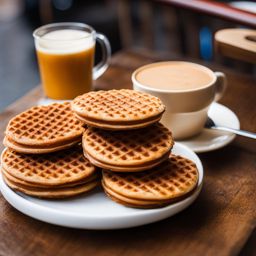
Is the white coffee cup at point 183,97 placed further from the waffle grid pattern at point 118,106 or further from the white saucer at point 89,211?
the white saucer at point 89,211

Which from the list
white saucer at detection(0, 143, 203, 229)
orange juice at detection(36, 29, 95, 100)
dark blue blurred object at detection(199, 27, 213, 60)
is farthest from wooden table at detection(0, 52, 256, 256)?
dark blue blurred object at detection(199, 27, 213, 60)

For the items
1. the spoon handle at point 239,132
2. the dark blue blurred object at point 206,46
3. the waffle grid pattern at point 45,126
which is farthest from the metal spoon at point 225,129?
the dark blue blurred object at point 206,46

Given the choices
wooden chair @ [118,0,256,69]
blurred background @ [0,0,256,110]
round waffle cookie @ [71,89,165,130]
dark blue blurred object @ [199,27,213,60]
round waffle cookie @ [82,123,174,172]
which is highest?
round waffle cookie @ [71,89,165,130]

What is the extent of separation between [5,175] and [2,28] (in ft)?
9.22

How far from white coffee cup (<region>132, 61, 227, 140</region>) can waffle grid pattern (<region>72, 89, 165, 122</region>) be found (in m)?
0.11

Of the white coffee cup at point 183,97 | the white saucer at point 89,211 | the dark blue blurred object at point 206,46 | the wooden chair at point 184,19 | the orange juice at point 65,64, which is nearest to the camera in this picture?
the white saucer at point 89,211

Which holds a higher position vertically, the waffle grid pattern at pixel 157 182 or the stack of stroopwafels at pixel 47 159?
the stack of stroopwafels at pixel 47 159

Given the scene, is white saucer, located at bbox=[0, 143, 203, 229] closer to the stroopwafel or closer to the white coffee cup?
the stroopwafel

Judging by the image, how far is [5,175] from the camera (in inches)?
37.5

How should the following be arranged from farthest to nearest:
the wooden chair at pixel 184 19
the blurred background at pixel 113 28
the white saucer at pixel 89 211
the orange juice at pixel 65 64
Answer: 1. the blurred background at pixel 113 28
2. the wooden chair at pixel 184 19
3. the orange juice at pixel 65 64
4. the white saucer at pixel 89 211

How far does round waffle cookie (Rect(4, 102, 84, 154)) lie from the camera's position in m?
0.95

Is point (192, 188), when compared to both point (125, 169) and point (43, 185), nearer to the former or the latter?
point (125, 169)

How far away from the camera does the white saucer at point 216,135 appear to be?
115cm

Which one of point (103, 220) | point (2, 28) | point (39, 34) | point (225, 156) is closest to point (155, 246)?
point (103, 220)
